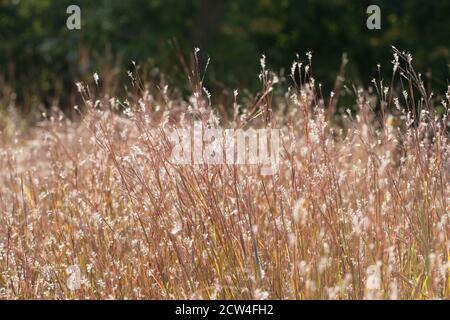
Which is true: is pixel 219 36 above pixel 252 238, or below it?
above

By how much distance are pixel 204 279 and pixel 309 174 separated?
0.57 metres

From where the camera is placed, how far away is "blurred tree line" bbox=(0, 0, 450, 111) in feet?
37.9

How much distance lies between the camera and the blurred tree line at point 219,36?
11.6 meters

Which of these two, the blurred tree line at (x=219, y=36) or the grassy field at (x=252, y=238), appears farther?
the blurred tree line at (x=219, y=36)

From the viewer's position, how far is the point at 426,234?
305 cm

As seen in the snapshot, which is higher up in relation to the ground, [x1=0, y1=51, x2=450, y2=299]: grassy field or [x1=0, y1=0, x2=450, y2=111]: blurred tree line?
[x1=0, y1=0, x2=450, y2=111]: blurred tree line

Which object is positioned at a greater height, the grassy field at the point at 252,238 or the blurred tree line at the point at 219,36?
the blurred tree line at the point at 219,36

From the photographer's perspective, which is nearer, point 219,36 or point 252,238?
point 252,238

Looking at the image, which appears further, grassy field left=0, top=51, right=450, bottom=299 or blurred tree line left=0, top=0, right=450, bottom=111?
blurred tree line left=0, top=0, right=450, bottom=111

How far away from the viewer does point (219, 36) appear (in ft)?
40.8

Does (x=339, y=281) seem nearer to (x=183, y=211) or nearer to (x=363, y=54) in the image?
(x=183, y=211)
